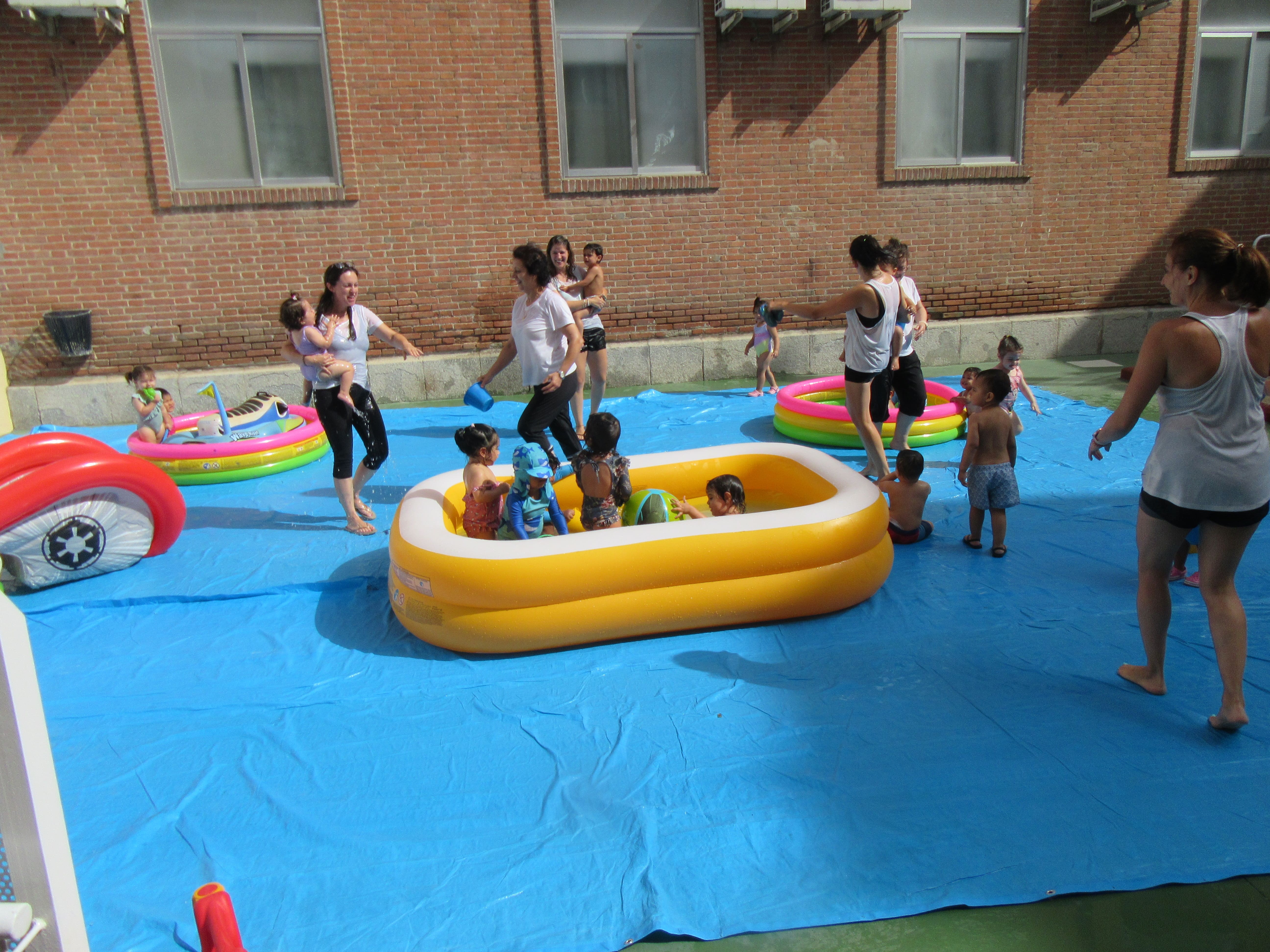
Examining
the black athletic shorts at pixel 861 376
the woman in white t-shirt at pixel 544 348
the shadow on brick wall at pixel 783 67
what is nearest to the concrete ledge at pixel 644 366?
the shadow on brick wall at pixel 783 67

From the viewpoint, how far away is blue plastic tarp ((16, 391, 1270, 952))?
2674mm

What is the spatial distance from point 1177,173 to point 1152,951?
40.7 ft

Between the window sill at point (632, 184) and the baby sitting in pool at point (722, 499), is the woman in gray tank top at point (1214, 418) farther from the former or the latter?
the window sill at point (632, 184)

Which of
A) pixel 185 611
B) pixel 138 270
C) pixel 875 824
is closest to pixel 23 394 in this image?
pixel 138 270

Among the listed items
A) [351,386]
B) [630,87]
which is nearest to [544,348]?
[351,386]

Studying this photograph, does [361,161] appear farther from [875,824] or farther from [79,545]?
[875,824]

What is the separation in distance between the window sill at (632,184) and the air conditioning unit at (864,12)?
2225mm

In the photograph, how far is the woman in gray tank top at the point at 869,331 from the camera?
5930mm

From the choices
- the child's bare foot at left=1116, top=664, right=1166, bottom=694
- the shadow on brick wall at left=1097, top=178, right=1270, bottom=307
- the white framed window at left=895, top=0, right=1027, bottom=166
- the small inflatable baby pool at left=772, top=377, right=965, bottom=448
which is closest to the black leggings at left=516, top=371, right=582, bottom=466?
the small inflatable baby pool at left=772, top=377, right=965, bottom=448

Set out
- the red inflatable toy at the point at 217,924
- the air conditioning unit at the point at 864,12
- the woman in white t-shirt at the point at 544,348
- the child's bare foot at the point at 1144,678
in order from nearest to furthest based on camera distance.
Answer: the red inflatable toy at the point at 217,924 → the child's bare foot at the point at 1144,678 → the woman in white t-shirt at the point at 544,348 → the air conditioning unit at the point at 864,12

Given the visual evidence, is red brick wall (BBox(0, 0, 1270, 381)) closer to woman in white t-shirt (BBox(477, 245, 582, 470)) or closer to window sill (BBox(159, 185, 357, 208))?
window sill (BBox(159, 185, 357, 208))

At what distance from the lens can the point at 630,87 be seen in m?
10.9

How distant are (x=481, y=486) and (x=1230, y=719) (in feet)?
11.8

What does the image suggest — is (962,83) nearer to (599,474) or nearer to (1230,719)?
(599,474)
